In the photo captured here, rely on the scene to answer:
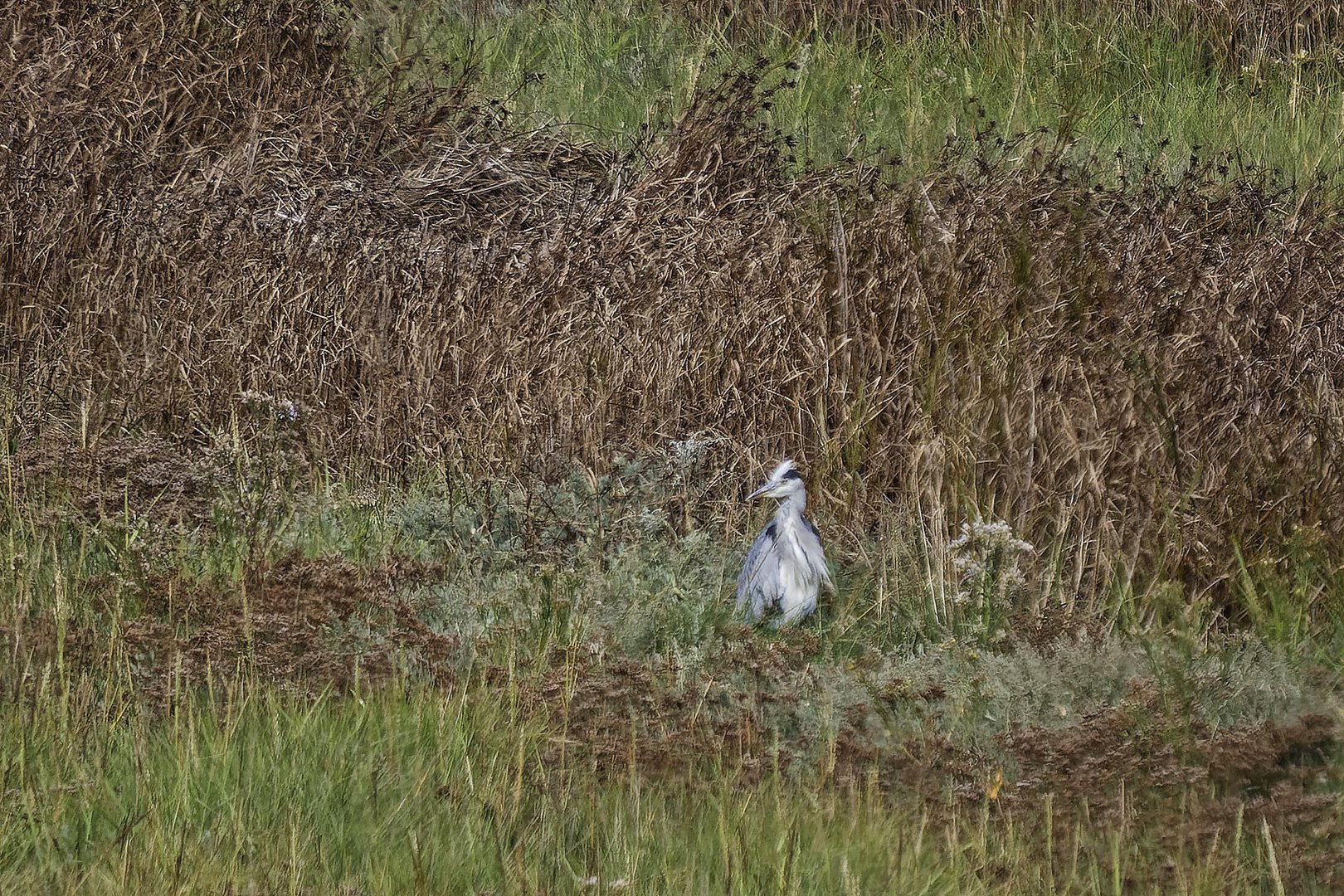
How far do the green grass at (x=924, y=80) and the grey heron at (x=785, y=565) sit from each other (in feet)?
11.9

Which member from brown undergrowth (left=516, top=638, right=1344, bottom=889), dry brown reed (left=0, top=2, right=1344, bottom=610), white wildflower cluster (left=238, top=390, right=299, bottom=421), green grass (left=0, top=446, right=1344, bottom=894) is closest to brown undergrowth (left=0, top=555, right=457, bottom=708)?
green grass (left=0, top=446, right=1344, bottom=894)

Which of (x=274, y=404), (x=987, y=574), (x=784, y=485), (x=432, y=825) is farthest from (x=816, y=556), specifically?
(x=274, y=404)

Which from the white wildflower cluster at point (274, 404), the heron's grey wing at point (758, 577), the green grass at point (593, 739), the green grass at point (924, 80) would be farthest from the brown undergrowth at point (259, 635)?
the green grass at point (924, 80)

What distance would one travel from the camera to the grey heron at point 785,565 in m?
3.81

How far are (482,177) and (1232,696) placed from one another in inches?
177

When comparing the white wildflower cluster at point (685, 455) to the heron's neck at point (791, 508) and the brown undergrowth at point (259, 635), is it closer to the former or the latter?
the heron's neck at point (791, 508)

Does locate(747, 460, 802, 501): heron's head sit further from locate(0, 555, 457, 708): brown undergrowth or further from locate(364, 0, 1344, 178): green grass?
locate(364, 0, 1344, 178): green grass

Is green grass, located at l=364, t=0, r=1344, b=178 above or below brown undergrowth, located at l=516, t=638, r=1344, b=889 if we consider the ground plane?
above

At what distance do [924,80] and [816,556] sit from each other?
5.38 meters

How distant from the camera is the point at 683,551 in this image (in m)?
4.14

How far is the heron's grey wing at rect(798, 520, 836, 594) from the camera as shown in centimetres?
390

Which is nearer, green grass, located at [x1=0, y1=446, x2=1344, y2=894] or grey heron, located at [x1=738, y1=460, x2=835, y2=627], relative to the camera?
green grass, located at [x1=0, y1=446, x2=1344, y2=894]

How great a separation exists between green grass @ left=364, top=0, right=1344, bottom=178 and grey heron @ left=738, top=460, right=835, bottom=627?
11.9ft

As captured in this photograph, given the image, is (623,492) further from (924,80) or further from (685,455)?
(924,80)
